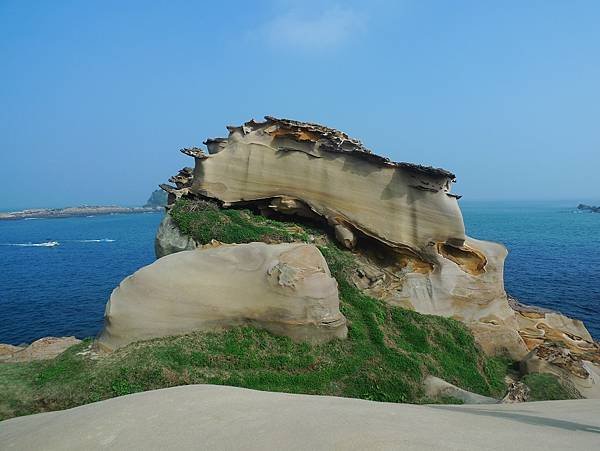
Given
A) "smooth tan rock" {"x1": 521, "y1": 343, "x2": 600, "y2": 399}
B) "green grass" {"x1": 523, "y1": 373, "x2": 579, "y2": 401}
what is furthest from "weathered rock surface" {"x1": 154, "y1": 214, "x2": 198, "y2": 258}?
"smooth tan rock" {"x1": 521, "y1": 343, "x2": 600, "y2": 399}

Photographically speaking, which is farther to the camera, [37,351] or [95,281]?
[95,281]

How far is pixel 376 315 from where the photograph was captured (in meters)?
Answer: 14.4

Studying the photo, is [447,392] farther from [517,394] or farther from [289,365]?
[289,365]

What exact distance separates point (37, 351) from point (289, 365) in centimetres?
1156

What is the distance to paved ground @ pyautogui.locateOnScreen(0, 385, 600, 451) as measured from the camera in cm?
467

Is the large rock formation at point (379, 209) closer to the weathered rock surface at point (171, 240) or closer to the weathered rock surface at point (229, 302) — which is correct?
the weathered rock surface at point (171, 240)

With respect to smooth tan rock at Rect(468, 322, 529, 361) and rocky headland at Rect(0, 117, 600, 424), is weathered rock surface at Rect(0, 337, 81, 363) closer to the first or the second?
rocky headland at Rect(0, 117, 600, 424)

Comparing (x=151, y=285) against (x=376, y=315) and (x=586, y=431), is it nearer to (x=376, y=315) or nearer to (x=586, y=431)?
(x=376, y=315)

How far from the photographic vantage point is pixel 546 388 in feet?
43.8

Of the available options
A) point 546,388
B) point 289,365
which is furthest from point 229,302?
point 546,388

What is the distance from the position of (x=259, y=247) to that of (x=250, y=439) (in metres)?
8.69

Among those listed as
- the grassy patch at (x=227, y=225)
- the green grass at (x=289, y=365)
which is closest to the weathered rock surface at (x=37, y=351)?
the green grass at (x=289, y=365)

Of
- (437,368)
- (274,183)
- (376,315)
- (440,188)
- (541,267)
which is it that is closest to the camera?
(437,368)

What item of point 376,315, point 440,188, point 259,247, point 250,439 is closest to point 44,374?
point 259,247
